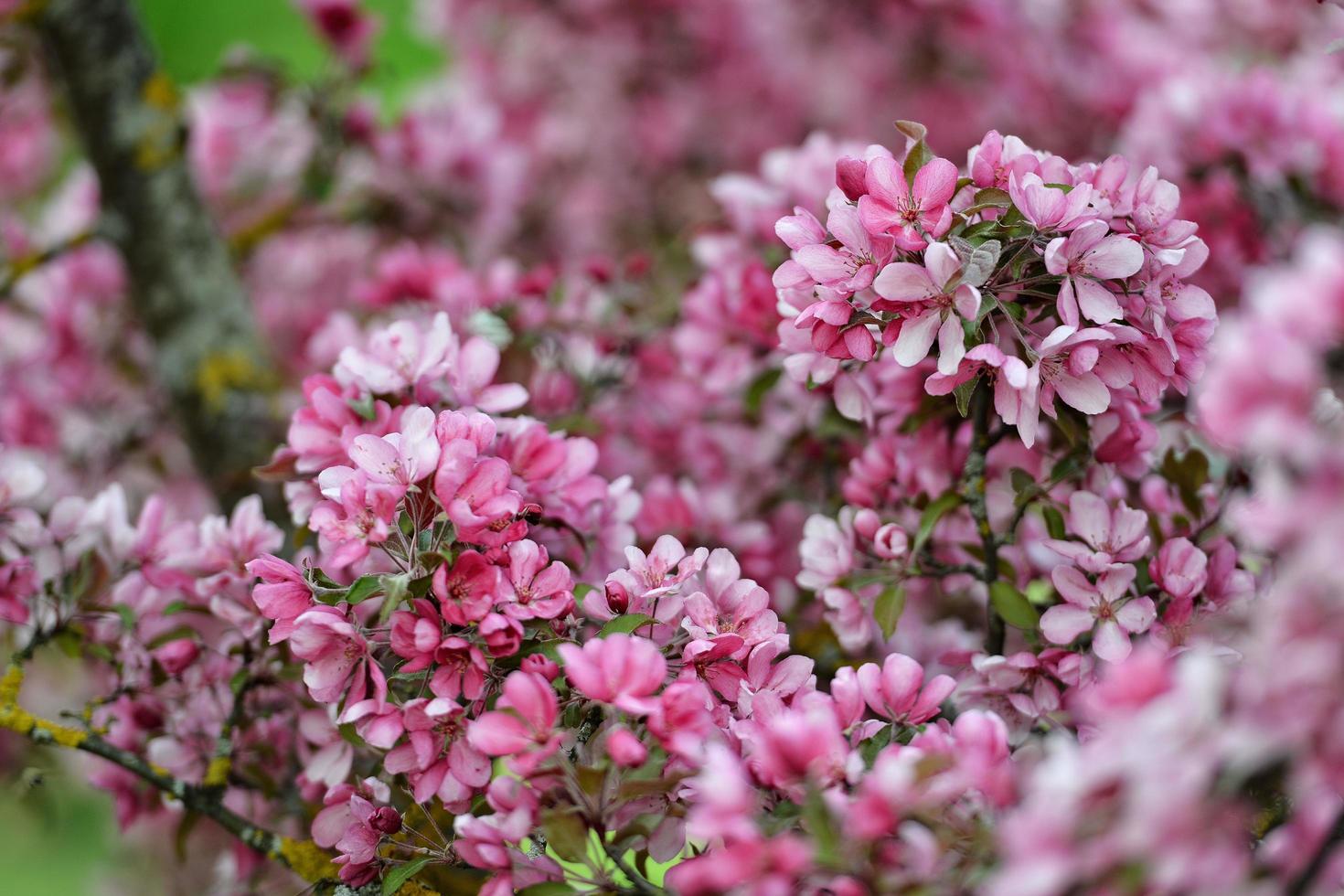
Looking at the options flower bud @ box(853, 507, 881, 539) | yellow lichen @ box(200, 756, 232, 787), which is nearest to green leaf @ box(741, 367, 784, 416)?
flower bud @ box(853, 507, 881, 539)

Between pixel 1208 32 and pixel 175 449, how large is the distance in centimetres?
191

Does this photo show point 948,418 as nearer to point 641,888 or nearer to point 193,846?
point 641,888

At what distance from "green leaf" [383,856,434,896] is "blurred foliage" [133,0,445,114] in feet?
8.55

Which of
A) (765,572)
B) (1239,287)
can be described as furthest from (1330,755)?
(1239,287)

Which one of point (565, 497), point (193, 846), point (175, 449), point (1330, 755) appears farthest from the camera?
point (175, 449)

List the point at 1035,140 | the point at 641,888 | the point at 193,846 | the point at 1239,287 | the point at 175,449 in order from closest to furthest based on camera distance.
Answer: the point at 641,888, the point at 1239,287, the point at 193,846, the point at 175,449, the point at 1035,140

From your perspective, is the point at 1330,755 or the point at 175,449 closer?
the point at 1330,755

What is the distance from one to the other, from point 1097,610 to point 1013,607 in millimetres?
54

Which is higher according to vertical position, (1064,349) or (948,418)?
(1064,349)

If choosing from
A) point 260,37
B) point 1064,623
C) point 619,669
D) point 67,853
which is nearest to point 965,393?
point 1064,623

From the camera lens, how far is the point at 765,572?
37.3 inches

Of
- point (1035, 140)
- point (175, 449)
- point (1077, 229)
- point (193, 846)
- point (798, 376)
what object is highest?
point (1077, 229)

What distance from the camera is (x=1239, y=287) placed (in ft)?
3.70

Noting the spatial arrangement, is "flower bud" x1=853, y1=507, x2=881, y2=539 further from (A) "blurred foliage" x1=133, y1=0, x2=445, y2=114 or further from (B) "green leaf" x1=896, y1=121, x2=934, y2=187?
(A) "blurred foliage" x1=133, y1=0, x2=445, y2=114
